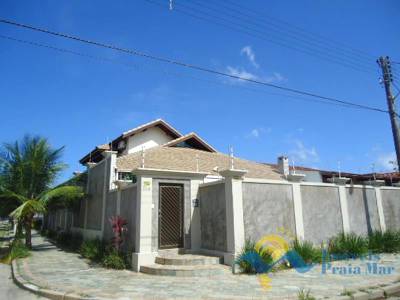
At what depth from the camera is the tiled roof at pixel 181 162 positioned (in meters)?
15.7

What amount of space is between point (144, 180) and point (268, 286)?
5006mm

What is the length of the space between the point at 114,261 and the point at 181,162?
7602mm

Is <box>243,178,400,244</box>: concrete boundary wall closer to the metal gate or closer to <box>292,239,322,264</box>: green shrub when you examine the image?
<box>292,239,322,264</box>: green shrub

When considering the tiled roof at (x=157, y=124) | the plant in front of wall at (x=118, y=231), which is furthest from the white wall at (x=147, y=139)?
the plant in front of wall at (x=118, y=231)

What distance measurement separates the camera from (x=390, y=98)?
13.0 m

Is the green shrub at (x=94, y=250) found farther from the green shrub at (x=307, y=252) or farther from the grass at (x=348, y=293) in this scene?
the grass at (x=348, y=293)

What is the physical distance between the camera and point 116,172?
1390cm

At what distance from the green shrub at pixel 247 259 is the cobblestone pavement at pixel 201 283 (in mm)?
366

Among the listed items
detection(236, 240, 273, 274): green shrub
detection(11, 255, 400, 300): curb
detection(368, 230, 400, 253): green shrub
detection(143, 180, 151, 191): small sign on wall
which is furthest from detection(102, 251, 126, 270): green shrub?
detection(368, 230, 400, 253): green shrub

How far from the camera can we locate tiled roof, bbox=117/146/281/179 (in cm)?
1568

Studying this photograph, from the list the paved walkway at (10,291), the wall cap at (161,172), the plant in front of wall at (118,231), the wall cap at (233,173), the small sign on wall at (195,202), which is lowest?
the paved walkway at (10,291)

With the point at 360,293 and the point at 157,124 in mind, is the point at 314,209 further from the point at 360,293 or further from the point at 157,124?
the point at 157,124

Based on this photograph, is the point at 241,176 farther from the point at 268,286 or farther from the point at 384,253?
the point at 384,253

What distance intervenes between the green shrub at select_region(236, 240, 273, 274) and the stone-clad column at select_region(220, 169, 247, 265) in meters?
0.15
